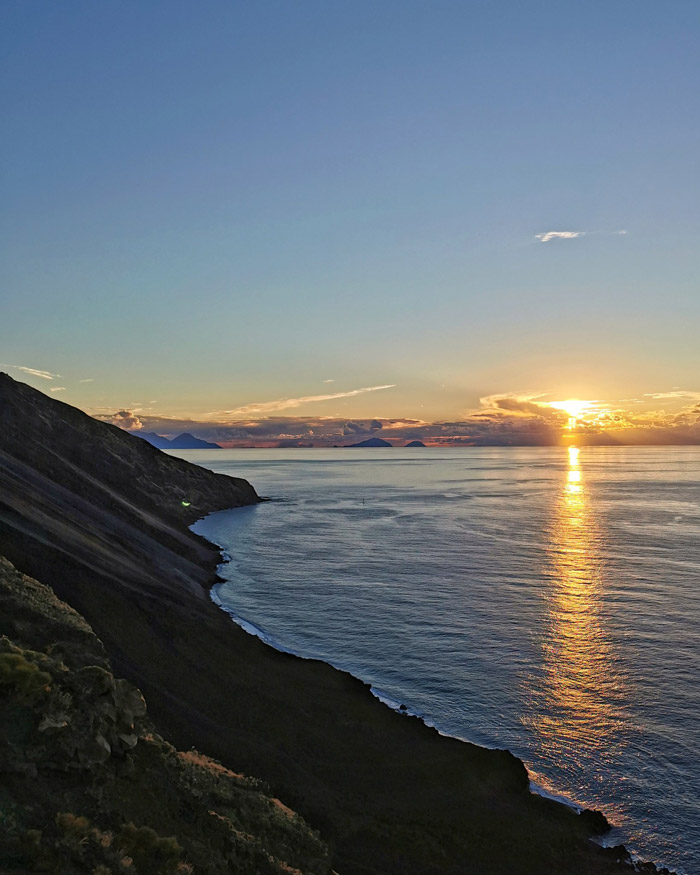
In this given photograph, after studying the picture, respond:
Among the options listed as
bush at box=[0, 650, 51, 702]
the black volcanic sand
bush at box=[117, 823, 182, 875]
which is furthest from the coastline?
bush at box=[0, 650, 51, 702]

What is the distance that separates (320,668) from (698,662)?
26488 millimetres

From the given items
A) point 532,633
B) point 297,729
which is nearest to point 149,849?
point 297,729

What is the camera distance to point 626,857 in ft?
69.4

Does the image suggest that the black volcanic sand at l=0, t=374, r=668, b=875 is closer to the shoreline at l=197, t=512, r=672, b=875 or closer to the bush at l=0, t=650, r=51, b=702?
the shoreline at l=197, t=512, r=672, b=875

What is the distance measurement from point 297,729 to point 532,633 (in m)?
24.8

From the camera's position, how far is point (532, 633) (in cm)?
4575

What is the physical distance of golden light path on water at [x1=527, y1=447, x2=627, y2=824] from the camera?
28703 mm

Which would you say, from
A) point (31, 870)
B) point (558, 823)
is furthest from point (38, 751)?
point (558, 823)

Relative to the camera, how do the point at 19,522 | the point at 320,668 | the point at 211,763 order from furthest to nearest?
the point at 19,522 → the point at 320,668 → the point at 211,763

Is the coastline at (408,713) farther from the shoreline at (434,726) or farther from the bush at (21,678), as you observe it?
the bush at (21,678)

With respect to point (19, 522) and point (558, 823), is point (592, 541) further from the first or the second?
point (19, 522)

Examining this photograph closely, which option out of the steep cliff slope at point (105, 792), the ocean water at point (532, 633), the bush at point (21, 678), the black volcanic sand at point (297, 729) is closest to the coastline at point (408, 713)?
the ocean water at point (532, 633)

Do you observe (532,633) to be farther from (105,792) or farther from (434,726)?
(105,792)

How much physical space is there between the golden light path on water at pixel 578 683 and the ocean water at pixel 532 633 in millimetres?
122
